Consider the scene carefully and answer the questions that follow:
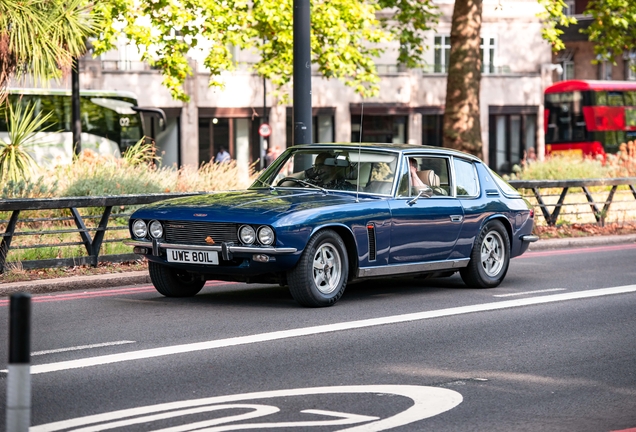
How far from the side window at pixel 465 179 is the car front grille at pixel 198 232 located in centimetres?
309

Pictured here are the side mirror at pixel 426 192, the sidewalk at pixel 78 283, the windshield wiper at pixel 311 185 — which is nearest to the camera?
the windshield wiper at pixel 311 185

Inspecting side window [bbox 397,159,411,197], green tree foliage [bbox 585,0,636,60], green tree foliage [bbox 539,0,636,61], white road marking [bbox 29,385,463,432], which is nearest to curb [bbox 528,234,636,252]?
side window [bbox 397,159,411,197]

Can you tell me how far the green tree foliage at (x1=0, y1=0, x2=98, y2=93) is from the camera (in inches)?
605

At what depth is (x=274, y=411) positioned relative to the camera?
6.11m

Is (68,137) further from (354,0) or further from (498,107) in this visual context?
(498,107)

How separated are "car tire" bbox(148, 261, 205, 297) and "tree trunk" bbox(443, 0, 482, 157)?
12.2 meters

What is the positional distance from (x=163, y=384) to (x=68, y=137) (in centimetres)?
2591

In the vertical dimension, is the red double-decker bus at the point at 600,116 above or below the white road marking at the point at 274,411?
above

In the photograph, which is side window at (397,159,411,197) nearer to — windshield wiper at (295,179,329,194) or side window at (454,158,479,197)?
windshield wiper at (295,179,329,194)

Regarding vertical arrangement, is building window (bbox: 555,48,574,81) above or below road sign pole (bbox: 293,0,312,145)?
above

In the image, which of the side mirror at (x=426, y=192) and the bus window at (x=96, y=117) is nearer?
the side mirror at (x=426, y=192)

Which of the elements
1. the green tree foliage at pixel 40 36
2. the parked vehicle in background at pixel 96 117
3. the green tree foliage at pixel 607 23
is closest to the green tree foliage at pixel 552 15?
the green tree foliage at pixel 607 23

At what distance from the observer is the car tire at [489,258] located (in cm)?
1198

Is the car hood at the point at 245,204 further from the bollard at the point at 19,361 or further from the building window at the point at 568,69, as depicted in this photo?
the building window at the point at 568,69
